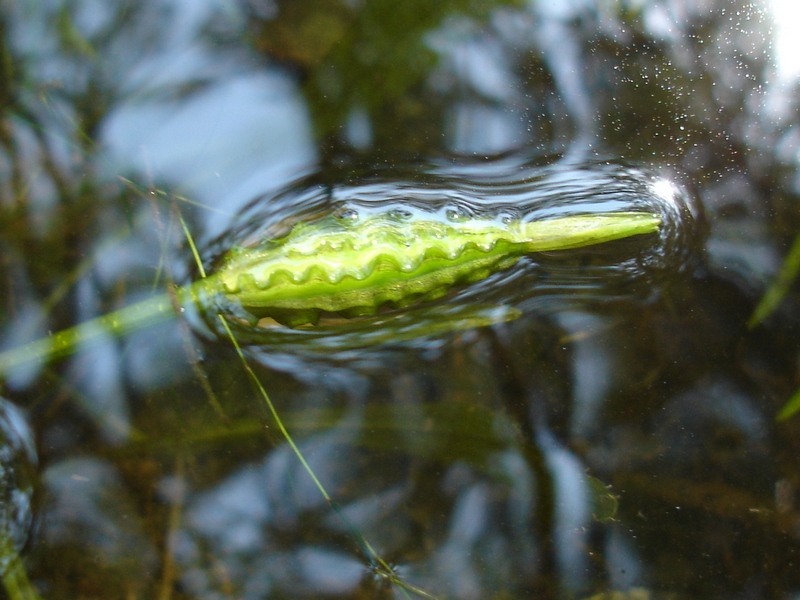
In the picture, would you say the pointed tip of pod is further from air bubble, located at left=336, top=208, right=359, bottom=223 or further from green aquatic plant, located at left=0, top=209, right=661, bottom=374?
air bubble, located at left=336, top=208, right=359, bottom=223

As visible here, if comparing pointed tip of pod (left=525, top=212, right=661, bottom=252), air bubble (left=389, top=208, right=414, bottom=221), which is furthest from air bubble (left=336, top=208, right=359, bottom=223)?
pointed tip of pod (left=525, top=212, right=661, bottom=252)

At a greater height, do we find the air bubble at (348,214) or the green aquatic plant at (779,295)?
the air bubble at (348,214)

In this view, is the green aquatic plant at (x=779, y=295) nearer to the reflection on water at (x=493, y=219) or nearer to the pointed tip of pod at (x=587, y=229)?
the reflection on water at (x=493, y=219)

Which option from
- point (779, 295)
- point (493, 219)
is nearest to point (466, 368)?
point (493, 219)

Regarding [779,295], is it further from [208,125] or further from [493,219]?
[208,125]

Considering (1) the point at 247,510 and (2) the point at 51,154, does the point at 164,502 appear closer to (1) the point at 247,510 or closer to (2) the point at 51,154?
(1) the point at 247,510

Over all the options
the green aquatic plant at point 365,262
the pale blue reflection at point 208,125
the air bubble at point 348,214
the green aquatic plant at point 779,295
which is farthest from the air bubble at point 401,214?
the green aquatic plant at point 779,295

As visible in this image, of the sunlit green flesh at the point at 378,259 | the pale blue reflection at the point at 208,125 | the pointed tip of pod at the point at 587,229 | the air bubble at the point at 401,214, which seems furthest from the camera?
the pale blue reflection at the point at 208,125
